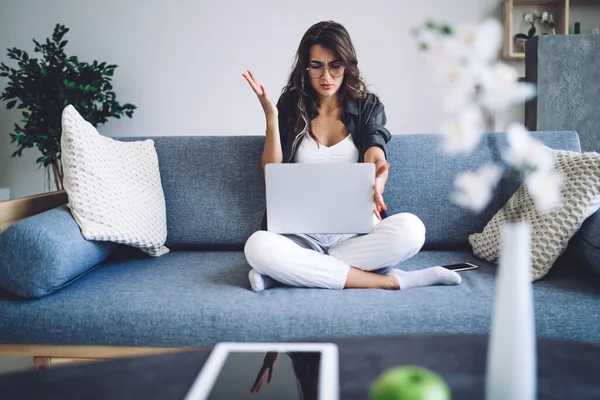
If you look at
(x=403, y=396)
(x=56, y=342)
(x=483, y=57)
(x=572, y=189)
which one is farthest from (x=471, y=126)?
(x=56, y=342)

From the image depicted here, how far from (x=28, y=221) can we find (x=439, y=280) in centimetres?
119

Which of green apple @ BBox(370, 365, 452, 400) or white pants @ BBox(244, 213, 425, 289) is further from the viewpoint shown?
white pants @ BBox(244, 213, 425, 289)

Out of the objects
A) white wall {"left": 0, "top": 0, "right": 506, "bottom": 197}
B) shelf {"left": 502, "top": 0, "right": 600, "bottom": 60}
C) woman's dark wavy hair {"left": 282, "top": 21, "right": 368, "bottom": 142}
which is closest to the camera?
woman's dark wavy hair {"left": 282, "top": 21, "right": 368, "bottom": 142}

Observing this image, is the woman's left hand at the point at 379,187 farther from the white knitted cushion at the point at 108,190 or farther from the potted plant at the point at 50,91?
the potted plant at the point at 50,91

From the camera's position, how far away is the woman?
1.43 m

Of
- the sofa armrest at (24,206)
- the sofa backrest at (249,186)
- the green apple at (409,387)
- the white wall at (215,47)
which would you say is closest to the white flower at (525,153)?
the green apple at (409,387)

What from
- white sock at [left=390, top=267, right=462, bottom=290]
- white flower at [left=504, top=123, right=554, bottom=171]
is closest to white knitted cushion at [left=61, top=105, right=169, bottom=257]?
white sock at [left=390, top=267, right=462, bottom=290]

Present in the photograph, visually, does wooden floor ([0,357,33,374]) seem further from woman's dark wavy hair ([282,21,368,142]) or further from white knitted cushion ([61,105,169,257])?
woman's dark wavy hair ([282,21,368,142])

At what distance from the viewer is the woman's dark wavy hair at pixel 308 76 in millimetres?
1818

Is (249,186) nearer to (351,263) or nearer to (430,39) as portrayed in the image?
(351,263)

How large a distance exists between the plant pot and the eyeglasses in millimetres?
1388

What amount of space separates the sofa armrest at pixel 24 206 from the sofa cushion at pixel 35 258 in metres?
0.23

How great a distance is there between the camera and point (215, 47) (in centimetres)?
334

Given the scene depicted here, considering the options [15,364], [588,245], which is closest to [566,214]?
[588,245]
